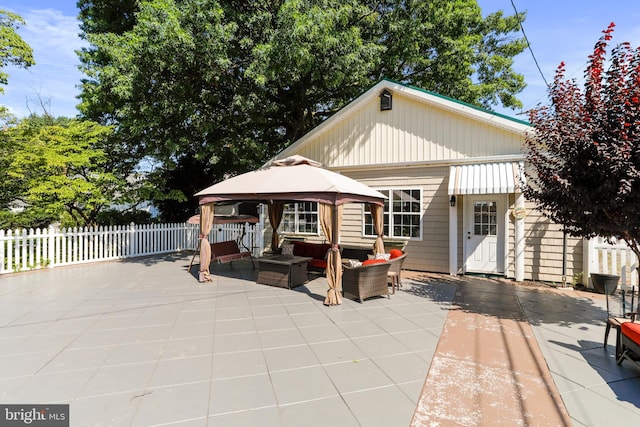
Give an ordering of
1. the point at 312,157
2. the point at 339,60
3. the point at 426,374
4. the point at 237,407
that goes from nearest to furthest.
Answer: the point at 237,407, the point at 426,374, the point at 339,60, the point at 312,157

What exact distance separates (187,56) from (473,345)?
9.42 m

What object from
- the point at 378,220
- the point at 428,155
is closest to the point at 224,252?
the point at 378,220

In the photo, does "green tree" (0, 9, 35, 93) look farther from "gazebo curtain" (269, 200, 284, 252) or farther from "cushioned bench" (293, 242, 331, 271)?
"cushioned bench" (293, 242, 331, 271)

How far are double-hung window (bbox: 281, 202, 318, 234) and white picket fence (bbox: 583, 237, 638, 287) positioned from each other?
749 centimetres

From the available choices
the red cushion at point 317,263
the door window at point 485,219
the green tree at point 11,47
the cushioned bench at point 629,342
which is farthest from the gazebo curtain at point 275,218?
the cushioned bench at point 629,342

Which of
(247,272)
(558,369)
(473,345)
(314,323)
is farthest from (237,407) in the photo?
(247,272)

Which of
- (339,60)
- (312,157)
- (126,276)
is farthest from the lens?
(312,157)

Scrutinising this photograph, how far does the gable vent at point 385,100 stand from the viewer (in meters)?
9.73

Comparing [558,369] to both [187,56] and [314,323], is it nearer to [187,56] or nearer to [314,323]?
[314,323]

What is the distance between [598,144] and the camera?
4.40 meters

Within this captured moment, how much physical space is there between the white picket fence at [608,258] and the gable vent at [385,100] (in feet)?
20.3

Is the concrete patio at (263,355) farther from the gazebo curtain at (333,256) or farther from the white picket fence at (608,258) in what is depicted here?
the white picket fence at (608,258)

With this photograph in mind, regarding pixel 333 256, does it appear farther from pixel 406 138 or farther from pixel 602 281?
pixel 602 281

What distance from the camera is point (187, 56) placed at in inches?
343
